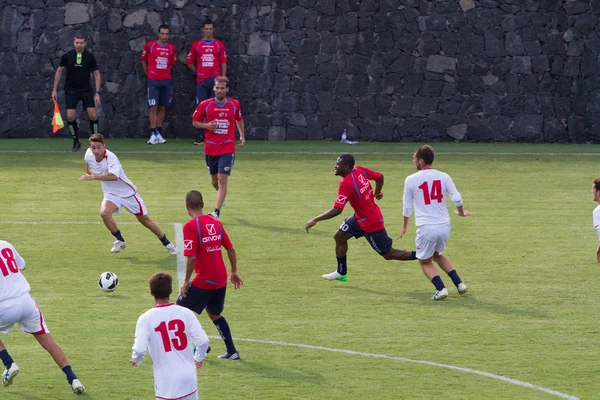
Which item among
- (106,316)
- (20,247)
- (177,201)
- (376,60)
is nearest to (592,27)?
(376,60)

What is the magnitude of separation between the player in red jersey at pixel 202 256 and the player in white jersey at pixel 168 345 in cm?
203

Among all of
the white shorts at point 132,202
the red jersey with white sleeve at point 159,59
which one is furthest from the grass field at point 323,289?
the red jersey with white sleeve at point 159,59

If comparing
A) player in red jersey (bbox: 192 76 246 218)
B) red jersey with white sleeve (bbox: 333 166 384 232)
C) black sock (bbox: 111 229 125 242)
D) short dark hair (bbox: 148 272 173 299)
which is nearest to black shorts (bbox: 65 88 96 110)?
player in red jersey (bbox: 192 76 246 218)

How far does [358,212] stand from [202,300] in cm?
381

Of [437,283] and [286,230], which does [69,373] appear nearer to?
[437,283]

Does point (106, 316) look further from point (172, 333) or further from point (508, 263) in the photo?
point (508, 263)

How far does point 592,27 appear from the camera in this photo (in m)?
27.8

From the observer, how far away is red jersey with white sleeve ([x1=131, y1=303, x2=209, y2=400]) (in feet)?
25.9

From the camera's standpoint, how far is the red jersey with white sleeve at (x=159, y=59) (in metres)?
26.5

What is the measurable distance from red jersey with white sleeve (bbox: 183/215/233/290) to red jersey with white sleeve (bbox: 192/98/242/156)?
25.0ft

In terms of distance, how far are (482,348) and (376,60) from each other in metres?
17.5

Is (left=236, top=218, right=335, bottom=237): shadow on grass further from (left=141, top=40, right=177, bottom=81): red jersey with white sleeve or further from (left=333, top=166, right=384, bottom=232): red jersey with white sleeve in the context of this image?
(left=141, top=40, right=177, bottom=81): red jersey with white sleeve

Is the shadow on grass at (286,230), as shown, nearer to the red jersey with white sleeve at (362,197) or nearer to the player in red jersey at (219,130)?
the player in red jersey at (219,130)

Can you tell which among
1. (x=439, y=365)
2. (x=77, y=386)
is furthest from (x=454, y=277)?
(x=77, y=386)
